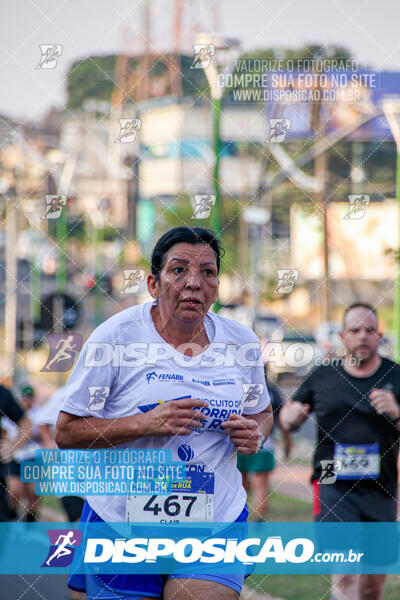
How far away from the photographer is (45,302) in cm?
636

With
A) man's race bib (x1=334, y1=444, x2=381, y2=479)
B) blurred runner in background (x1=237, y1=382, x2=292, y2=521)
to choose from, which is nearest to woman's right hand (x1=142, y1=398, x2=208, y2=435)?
man's race bib (x1=334, y1=444, x2=381, y2=479)

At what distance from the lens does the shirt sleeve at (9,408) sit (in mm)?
6383

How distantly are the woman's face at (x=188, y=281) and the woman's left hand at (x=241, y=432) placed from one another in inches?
15.4

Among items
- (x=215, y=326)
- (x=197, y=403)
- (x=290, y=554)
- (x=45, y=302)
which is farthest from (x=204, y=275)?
(x=45, y=302)

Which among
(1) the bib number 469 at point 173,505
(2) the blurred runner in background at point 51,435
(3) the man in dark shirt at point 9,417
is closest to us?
(1) the bib number 469 at point 173,505

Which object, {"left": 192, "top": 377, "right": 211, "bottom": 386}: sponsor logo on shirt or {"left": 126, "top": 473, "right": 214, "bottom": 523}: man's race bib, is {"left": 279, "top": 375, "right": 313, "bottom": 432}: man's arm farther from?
{"left": 192, "top": 377, "right": 211, "bottom": 386}: sponsor logo on shirt

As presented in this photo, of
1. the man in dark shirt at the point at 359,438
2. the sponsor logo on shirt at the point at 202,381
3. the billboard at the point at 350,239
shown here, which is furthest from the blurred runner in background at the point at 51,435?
the billboard at the point at 350,239

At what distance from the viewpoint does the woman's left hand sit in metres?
3.49

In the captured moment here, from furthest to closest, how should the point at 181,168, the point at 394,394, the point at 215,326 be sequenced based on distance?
the point at 181,168 → the point at 394,394 → the point at 215,326

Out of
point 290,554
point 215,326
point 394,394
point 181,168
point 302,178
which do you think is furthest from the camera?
point 181,168

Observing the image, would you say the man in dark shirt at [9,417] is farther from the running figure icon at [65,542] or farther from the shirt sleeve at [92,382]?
the shirt sleeve at [92,382]

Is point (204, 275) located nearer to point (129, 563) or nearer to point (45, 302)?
point (129, 563)

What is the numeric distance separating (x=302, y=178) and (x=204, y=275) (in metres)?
11.2

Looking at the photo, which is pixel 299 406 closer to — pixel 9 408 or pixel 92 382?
pixel 9 408
